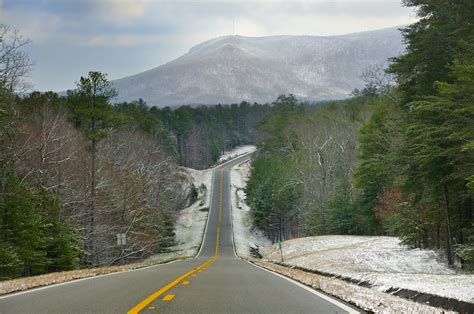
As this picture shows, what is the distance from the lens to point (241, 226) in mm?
94688

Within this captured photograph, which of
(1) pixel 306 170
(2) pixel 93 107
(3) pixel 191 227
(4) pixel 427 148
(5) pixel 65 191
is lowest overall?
(3) pixel 191 227

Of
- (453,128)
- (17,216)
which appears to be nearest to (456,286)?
(453,128)

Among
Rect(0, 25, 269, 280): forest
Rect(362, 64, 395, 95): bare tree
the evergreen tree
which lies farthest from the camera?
Rect(362, 64, 395, 95): bare tree

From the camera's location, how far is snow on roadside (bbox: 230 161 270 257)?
7950cm

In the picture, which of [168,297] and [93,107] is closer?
[168,297]

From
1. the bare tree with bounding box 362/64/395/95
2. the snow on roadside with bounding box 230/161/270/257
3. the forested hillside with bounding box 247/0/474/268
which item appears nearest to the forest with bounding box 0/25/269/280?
the snow on roadside with bounding box 230/161/270/257

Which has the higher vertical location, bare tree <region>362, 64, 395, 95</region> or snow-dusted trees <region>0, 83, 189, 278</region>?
bare tree <region>362, 64, 395, 95</region>

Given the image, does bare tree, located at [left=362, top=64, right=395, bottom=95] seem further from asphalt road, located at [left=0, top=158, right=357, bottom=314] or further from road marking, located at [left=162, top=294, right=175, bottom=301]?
road marking, located at [left=162, top=294, right=175, bottom=301]

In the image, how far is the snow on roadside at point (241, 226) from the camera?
261ft

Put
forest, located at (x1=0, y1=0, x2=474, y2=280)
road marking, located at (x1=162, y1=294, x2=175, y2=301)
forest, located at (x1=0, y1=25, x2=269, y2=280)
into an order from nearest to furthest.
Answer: road marking, located at (x1=162, y1=294, x2=175, y2=301) < forest, located at (x1=0, y1=0, x2=474, y2=280) < forest, located at (x1=0, y1=25, x2=269, y2=280)

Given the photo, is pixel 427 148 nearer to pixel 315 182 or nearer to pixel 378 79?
pixel 378 79

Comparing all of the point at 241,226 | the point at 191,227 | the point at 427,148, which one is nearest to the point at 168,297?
the point at 427,148

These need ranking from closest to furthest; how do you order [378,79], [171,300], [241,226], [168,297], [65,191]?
1. [171,300]
2. [168,297]
3. [65,191]
4. [378,79]
5. [241,226]

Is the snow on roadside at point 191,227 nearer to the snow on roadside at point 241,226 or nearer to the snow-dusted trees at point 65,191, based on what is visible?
the snow-dusted trees at point 65,191
